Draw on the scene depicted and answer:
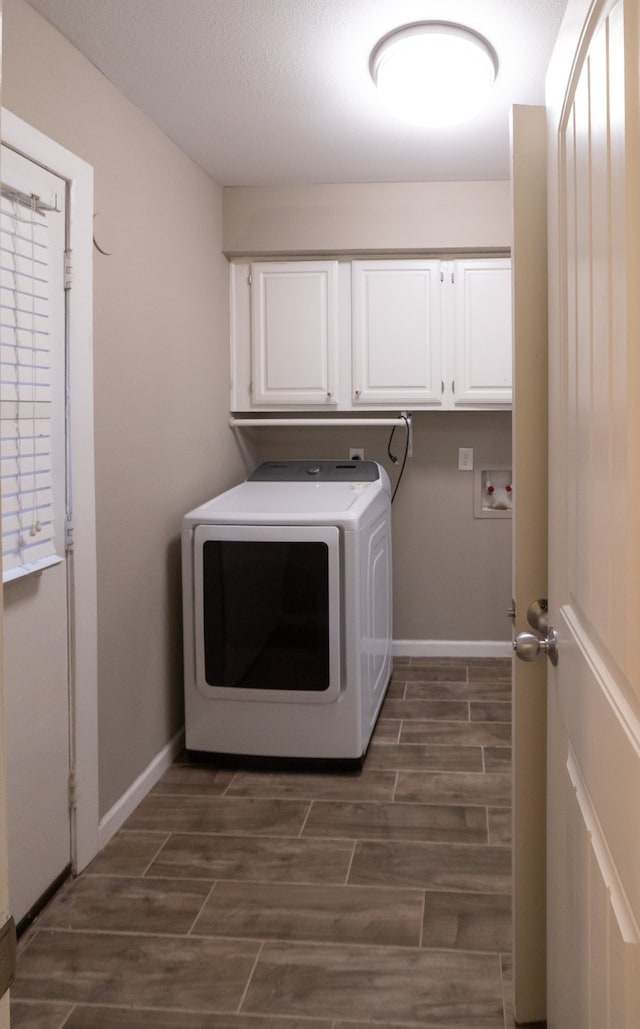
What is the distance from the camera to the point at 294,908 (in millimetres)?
2258

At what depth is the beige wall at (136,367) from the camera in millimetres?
2389

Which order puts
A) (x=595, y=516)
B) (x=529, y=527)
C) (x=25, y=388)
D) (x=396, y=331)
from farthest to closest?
(x=396, y=331), (x=25, y=388), (x=529, y=527), (x=595, y=516)

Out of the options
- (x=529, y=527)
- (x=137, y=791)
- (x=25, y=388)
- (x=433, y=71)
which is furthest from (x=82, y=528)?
(x=433, y=71)

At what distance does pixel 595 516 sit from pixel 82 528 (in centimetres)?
168

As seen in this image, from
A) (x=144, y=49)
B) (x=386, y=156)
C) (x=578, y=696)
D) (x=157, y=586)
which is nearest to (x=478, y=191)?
(x=386, y=156)

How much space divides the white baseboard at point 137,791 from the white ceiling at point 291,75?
2.17 metres

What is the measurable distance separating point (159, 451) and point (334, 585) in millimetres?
757

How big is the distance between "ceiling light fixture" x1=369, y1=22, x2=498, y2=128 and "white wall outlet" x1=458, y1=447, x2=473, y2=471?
1.80m

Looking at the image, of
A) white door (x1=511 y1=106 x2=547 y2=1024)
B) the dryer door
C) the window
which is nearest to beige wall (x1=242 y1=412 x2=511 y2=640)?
the dryer door

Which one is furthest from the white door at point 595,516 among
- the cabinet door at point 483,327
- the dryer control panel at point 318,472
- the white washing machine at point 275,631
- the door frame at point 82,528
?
the cabinet door at point 483,327

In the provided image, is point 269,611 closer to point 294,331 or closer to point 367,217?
point 294,331

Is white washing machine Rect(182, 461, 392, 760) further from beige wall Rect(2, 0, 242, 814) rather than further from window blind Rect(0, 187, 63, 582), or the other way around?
window blind Rect(0, 187, 63, 582)

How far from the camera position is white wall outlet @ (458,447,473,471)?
4.38 metres

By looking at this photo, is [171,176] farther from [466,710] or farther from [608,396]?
[608,396]
